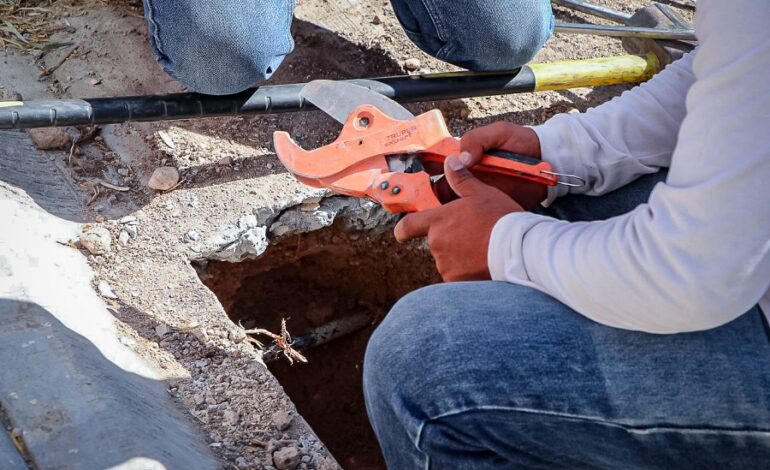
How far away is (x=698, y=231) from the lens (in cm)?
96

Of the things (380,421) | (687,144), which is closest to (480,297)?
(380,421)

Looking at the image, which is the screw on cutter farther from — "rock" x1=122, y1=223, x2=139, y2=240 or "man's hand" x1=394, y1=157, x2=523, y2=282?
"rock" x1=122, y1=223, x2=139, y2=240

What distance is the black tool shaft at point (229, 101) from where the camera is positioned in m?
1.73

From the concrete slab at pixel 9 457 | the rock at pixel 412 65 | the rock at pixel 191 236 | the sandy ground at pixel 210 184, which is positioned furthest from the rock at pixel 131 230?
the rock at pixel 412 65

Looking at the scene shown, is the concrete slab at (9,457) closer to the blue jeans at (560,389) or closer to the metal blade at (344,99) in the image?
the blue jeans at (560,389)

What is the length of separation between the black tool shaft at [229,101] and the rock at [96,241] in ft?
0.77

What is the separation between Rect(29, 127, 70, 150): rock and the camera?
6.40 feet

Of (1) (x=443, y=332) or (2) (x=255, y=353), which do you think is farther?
(2) (x=255, y=353)

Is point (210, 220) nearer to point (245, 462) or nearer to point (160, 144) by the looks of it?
point (160, 144)

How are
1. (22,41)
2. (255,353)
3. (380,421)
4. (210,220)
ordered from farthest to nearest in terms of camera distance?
(22,41) < (210,220) < (255,353) < (380,421)

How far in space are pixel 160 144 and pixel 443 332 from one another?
111 centimetres

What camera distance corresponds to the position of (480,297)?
3.87 feet

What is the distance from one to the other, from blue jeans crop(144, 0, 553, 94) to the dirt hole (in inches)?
18.7

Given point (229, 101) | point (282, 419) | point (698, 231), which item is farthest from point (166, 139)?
point (698, 231)
